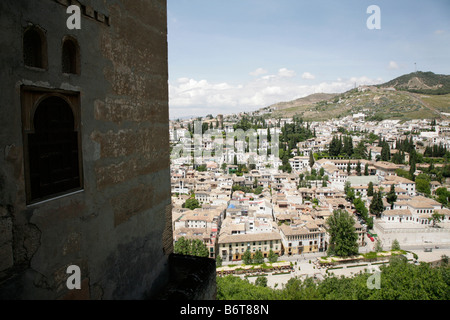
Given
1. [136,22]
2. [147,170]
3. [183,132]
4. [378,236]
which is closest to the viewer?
[136,22]

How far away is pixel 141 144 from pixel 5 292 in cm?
109

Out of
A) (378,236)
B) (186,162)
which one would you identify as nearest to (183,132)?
(186,162)

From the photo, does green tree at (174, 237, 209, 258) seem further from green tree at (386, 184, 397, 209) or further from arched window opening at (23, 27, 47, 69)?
green tree at (386, 184, 397, 209)

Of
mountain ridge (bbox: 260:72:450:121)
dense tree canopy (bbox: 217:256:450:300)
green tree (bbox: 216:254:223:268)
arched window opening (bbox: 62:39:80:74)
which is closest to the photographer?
arched window opening (bbox: 62:39:80:74)

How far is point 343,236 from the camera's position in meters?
21.8

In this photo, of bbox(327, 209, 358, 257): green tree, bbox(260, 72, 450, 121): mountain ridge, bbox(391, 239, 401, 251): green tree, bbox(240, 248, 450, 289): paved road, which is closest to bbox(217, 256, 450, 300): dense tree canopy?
bbox(240, 248, 450, 289): paved road

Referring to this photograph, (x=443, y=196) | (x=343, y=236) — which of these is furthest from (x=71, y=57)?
(x=443, y=196)

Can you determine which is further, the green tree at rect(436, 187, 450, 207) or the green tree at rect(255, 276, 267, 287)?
the green tree at rect(436, 187, 450, 207)

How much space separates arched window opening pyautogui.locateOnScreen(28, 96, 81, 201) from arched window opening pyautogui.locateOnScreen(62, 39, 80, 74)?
156 millimetres

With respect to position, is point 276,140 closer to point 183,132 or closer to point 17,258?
point 183,132

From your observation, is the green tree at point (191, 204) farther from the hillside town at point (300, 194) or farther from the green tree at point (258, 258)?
the green tree at point (258, 258)

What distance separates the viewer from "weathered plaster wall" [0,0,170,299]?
1.18 meters

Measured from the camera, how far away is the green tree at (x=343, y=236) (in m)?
21.3
